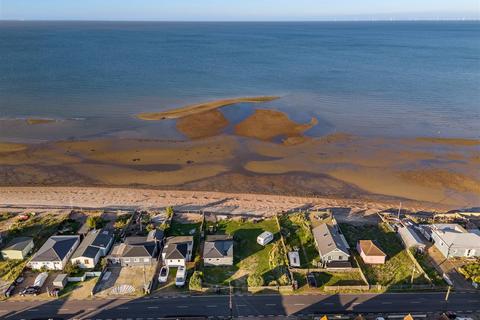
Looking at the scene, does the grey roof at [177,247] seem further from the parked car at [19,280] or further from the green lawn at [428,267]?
the green lawn at [428,267]

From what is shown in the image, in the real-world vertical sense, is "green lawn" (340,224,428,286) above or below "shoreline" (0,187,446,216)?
below

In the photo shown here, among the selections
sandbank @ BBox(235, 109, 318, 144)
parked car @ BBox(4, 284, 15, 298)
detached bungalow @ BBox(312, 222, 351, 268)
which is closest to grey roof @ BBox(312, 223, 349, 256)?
detached bungalow @ BBox(312, 222, 351, 268)

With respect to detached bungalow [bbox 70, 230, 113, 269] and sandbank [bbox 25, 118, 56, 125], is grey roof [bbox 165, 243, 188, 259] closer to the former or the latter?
detached bungalow [bbox 70, 230, 113, 269]

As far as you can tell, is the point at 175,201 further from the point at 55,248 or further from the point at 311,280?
the point at 311,280

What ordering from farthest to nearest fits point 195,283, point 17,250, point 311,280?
1. point 17,250
2. point 311,280
3. point 195,283

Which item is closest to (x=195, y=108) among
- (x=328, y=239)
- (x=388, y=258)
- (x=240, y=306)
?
(x=328, y=239)

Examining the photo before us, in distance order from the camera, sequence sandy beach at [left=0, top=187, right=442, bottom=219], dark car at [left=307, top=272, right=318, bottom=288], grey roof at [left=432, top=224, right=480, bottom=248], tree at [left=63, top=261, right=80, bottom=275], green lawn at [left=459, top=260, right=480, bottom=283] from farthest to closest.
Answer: sandy beach at [left=0, top=187, right=442, bottom=219] < grey roof at [left=432, top=224, right=480, bottom=248] < tree at [left=63, top=261, right=80, bottom=275] < green lawn at [left=459, top=260, right=480, bottom=283] < dark car at [left=307, top=272, right=318, bottom=288]

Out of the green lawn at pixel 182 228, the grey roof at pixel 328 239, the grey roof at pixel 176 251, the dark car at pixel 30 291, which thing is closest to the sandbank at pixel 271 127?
the grey roof at pixel 328 239
